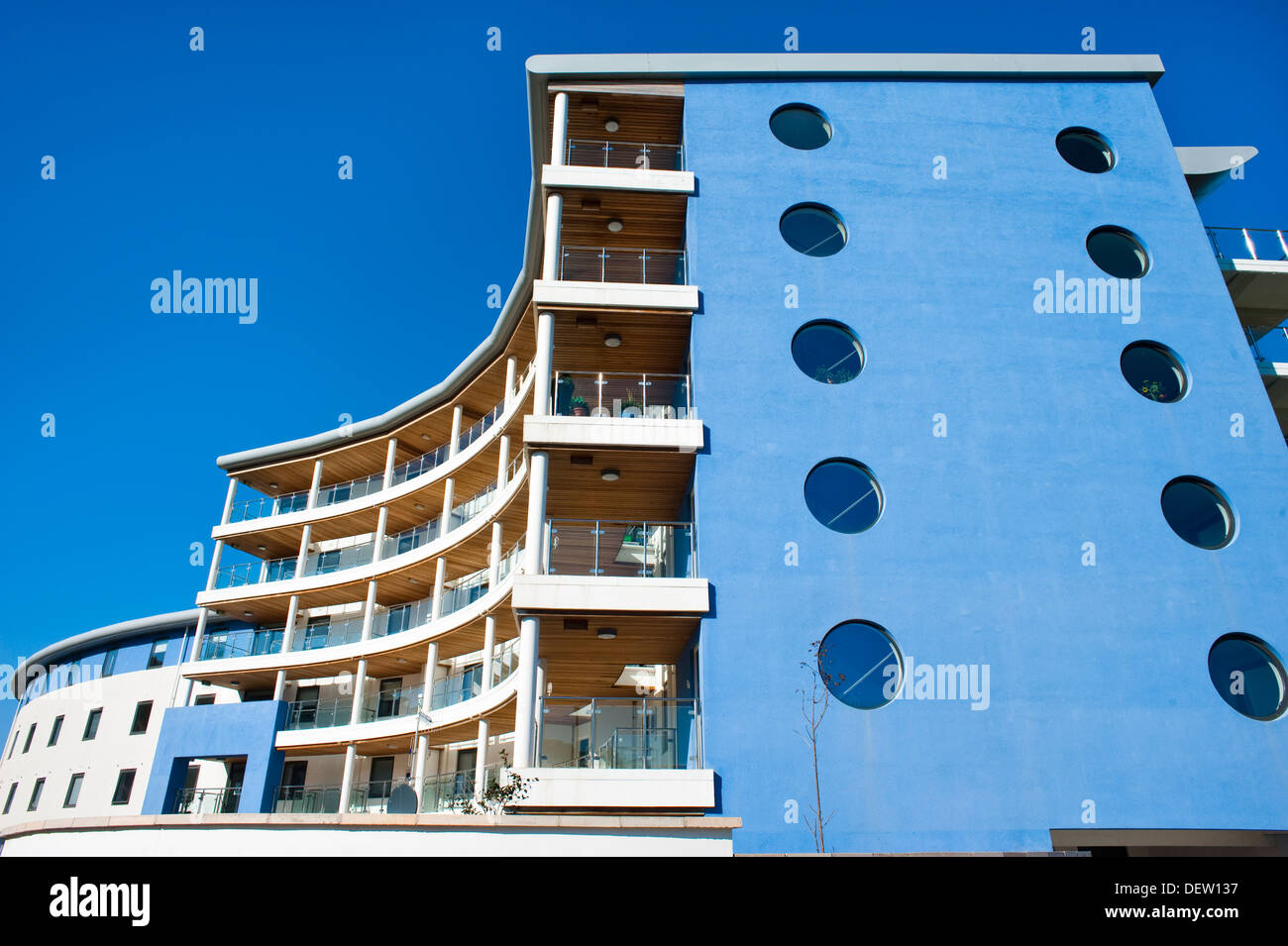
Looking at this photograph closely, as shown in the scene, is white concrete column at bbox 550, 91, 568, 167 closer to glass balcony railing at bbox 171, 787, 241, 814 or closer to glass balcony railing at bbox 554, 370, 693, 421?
glass balcony railing at bbox 554, 370, 693, 421

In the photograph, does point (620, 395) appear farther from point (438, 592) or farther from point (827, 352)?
point (438, 592)

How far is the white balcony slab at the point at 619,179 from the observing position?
1564 cm

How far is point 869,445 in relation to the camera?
44.8ft

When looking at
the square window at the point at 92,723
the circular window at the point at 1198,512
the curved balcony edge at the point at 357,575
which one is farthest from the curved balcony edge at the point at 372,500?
the circular window at the point at 1198,512

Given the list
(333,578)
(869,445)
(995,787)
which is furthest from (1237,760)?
(333,578)

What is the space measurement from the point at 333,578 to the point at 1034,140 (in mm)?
24675

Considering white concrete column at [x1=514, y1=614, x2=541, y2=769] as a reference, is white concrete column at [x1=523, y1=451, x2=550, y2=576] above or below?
above

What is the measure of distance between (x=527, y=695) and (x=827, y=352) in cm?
724

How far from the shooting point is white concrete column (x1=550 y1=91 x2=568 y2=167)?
16258 millimetres

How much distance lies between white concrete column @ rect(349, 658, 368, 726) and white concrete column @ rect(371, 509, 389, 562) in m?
3.84

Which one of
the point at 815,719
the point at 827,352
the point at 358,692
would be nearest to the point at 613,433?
the point at 827,352

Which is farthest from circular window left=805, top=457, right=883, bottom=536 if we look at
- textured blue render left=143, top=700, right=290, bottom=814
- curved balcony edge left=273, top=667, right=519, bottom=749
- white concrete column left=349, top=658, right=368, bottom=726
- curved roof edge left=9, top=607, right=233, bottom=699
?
curved roof edge left=9, top=607, right=233, bottom=699
